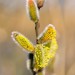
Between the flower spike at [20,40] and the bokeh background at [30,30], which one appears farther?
the bokeh background at [30,30]

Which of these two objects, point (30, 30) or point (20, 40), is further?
point (30, 30)

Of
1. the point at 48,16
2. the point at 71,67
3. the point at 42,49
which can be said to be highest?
the point at 48,16

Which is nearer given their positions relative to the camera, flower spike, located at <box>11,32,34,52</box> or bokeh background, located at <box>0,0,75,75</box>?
flower spike, located at <box>11,32,34,52</box>

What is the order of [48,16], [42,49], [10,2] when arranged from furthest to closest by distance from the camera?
[48,16], [10,2], [42,49]

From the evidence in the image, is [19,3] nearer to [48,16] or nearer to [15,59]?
[48,16]

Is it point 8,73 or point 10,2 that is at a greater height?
point 10,2

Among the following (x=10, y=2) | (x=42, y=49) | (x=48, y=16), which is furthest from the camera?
(x=48, y=16)

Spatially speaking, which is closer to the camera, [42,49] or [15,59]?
[42,49]

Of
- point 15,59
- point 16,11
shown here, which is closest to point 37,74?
point 15,59
